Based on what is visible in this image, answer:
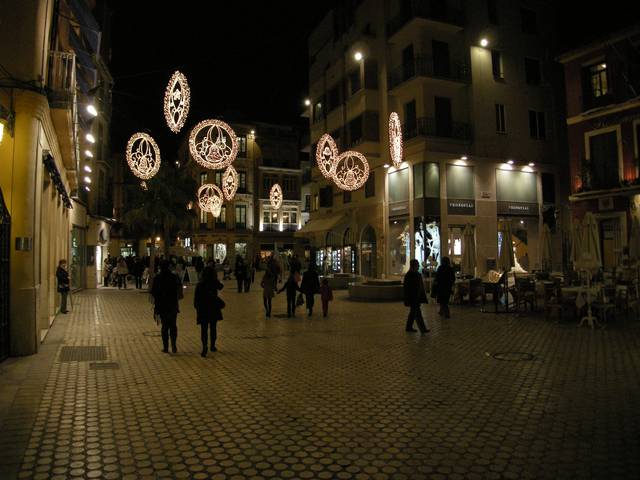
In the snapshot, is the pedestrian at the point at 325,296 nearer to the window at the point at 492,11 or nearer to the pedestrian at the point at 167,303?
the pedestrian at the point at 167,303

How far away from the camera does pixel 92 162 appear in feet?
92.0

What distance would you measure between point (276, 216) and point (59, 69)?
49.4 metres

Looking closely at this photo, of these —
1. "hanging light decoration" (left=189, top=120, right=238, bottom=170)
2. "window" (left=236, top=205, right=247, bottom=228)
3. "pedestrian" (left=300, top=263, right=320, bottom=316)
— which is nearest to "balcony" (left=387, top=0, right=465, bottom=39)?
"hanging light decoration" (left=189, top=120, right=238, bottom=170)

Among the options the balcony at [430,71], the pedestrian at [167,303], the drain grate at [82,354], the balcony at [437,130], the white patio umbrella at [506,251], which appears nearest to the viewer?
the drain grate at [82,354]

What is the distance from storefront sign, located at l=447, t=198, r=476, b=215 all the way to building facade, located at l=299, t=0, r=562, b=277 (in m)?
0.06

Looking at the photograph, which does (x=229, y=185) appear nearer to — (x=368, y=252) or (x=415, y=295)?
(x=368, y=252)

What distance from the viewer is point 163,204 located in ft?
103

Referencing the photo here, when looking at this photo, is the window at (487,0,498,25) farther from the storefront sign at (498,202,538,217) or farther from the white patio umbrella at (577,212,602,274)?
the white patio umbrella at (577,212,602,274)

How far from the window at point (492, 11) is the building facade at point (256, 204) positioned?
1280 inches

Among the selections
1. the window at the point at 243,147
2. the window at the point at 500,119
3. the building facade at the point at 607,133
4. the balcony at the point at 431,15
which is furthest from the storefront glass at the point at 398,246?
the window at the point at 243,147

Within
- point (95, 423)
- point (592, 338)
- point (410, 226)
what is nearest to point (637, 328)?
point (592, 338)

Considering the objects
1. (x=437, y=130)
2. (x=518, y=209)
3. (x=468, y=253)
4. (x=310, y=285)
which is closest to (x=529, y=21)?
(x=437, y=130)

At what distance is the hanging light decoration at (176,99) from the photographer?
11797 mm

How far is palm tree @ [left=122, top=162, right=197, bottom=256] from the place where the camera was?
31.1m
